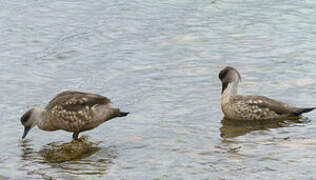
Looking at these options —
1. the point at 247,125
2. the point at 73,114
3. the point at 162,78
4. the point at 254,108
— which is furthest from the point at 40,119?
the point at 162,78

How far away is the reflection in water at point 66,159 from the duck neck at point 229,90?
2.68m

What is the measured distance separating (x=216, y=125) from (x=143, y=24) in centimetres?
755

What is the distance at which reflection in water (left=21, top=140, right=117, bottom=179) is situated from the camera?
10367 mm

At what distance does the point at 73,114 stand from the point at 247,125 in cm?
299

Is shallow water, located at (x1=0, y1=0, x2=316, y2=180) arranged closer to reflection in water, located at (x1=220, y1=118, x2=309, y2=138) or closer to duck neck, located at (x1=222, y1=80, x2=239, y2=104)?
reflection in water, located at (x1=220, y1=118, x2=309, y2=138)

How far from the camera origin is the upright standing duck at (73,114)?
461 inches

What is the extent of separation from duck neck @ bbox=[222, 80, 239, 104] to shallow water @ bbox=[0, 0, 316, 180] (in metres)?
0.33

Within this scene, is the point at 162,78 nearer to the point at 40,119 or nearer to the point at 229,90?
the point at 229,90

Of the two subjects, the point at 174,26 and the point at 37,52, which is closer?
the point at 37,52

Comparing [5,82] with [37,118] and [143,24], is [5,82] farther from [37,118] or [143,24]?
[143,24]

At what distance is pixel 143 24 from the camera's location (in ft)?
64.8

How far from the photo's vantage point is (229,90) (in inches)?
530

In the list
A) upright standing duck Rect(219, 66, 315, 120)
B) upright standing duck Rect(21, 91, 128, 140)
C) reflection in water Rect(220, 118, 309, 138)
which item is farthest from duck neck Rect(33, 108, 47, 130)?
upright standing duck Rect(219, 66, 315, 120)

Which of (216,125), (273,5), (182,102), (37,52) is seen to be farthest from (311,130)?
(273,5)
